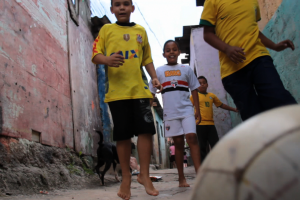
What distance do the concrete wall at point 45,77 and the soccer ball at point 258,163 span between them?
109 inches

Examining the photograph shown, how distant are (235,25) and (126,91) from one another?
41.3 inches

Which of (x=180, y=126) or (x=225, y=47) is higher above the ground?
(x=225, y=47)

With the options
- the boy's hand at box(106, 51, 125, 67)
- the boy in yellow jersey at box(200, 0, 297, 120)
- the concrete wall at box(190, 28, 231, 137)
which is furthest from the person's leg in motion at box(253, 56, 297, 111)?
the concrete wall at box(190, 28, 231, 137)

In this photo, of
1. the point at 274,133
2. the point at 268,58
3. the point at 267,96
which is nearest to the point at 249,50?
the point at 268,58

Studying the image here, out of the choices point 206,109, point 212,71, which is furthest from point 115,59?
point 212,71

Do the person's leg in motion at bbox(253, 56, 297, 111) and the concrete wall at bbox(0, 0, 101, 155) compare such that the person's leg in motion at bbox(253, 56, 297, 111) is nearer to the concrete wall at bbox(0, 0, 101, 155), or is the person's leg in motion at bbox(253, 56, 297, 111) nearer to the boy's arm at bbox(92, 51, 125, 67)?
the boy's arm at bbox(92, 51, 125, 67)

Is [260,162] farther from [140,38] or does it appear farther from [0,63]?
[0,63]

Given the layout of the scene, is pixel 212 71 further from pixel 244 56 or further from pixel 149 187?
pixel 149 187

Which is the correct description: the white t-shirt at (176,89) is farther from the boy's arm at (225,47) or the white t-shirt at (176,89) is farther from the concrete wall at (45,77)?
the concrete wall at (45,77)

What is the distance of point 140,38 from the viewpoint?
8.43ft

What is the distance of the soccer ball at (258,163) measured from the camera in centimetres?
58

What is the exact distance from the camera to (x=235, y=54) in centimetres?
210

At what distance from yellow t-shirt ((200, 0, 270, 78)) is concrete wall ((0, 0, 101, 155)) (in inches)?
88.3

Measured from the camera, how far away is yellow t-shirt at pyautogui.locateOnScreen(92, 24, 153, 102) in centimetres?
238
